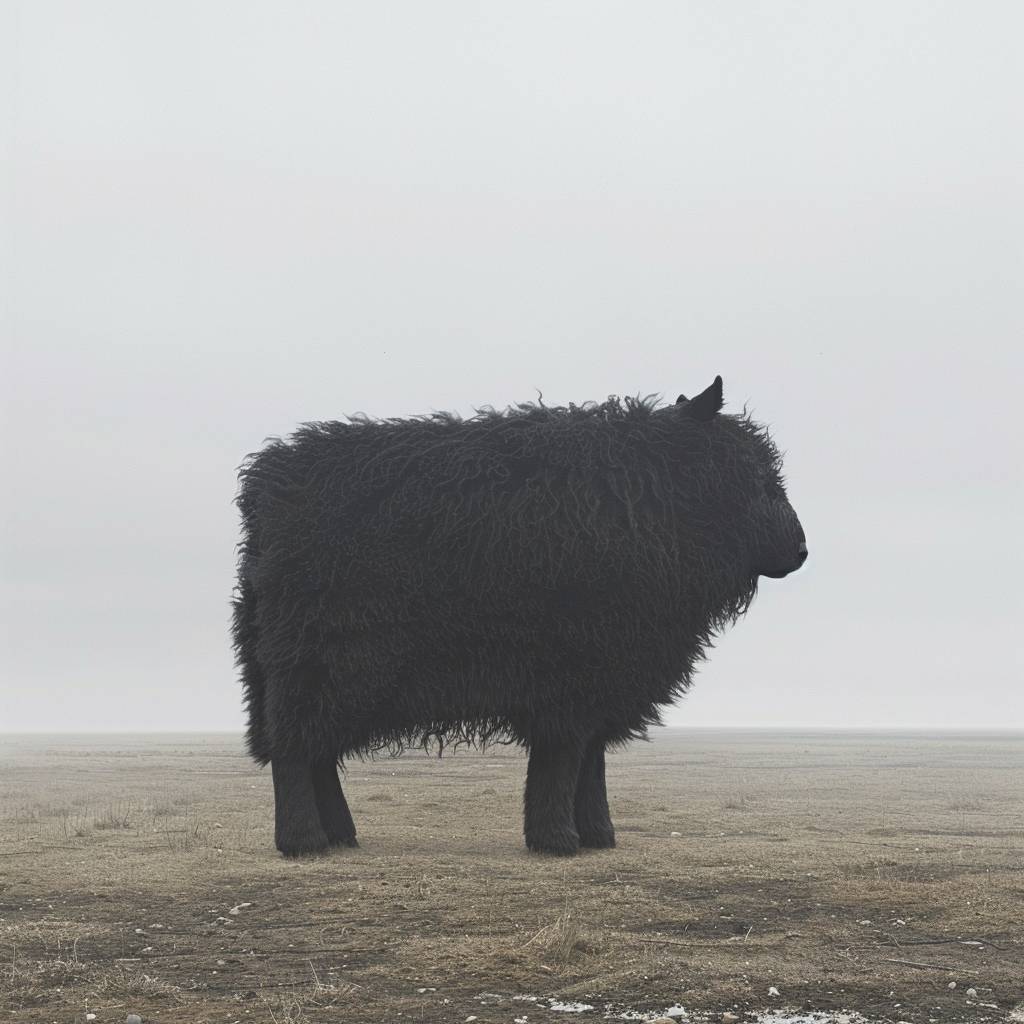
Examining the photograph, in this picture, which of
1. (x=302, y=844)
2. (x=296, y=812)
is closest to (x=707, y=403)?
(x=296, y=812)

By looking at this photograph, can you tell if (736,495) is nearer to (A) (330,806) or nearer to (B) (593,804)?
(B) (593,804)

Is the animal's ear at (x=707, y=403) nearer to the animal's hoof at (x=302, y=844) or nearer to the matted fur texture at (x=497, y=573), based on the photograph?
the matted fur texture at (x=497, y=573)

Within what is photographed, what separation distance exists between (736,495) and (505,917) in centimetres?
552

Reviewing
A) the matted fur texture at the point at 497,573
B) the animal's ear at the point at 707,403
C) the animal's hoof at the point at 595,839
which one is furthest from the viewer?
the animal's hoof at the point at 595,839

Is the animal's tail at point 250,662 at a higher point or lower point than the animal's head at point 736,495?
lower

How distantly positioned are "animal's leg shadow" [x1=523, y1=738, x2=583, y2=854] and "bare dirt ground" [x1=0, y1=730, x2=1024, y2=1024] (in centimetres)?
27

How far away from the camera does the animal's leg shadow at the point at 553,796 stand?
480 inches

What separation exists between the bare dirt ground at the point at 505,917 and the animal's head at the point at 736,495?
3154mm

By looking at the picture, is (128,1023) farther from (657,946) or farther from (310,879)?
(310,879)

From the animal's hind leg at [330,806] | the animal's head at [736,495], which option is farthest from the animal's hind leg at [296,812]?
the animal's head at [736,495]

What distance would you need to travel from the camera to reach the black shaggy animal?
1198 centimetres

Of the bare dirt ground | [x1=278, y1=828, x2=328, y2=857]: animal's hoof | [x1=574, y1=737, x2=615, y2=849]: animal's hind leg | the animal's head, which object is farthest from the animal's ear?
[x1=278, y1=828, x2=328, y2=857]: animal's hoof

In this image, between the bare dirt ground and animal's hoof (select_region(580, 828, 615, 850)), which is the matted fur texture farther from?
the bare dirt ground

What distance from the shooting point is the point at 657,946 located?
7816 mm
